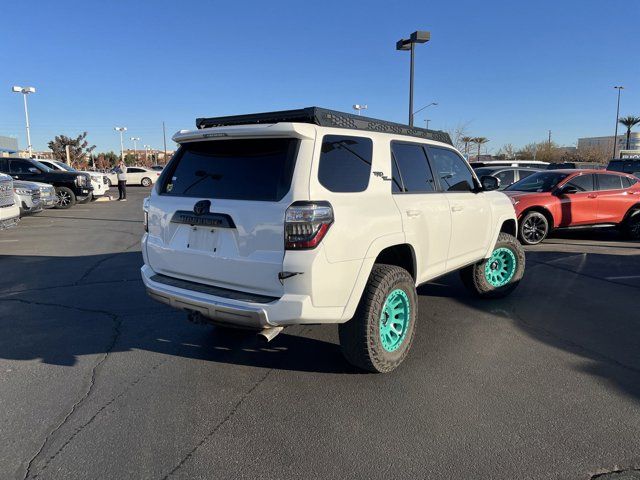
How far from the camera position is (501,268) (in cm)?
605

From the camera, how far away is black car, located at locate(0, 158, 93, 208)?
16734 mm

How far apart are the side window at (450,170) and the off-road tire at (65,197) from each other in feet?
56.3

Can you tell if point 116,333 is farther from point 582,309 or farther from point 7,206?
point 7,206

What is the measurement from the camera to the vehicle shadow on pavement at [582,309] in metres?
4.06

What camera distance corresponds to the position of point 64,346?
4402 mm

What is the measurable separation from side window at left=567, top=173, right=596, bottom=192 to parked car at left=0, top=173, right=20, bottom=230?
1187 cm

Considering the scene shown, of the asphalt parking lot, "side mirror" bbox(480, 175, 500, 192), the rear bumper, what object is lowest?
the asphalt parking lot

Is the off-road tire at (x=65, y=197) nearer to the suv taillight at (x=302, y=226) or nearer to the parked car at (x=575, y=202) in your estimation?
the parked car at (x=575, y=202)

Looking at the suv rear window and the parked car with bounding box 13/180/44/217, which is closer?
the suv rear window

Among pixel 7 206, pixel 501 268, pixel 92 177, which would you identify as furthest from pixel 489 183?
pixel 92 177

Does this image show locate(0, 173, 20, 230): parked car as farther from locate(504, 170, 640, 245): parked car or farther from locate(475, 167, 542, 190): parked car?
locate(475, 167, 542, 190): parked car

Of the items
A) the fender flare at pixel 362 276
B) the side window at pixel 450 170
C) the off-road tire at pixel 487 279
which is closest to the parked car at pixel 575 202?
the off-road tire at pixel 487 279

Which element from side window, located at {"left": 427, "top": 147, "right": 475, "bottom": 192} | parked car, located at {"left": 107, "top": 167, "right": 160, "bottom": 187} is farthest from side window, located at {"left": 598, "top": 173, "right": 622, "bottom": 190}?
parked car, located at {"left": 107, "top": 167, "right": 160, "bottom": 187}

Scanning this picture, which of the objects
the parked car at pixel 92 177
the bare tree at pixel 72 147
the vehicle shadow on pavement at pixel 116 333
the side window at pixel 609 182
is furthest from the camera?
the bare tree at pixel 72 147
